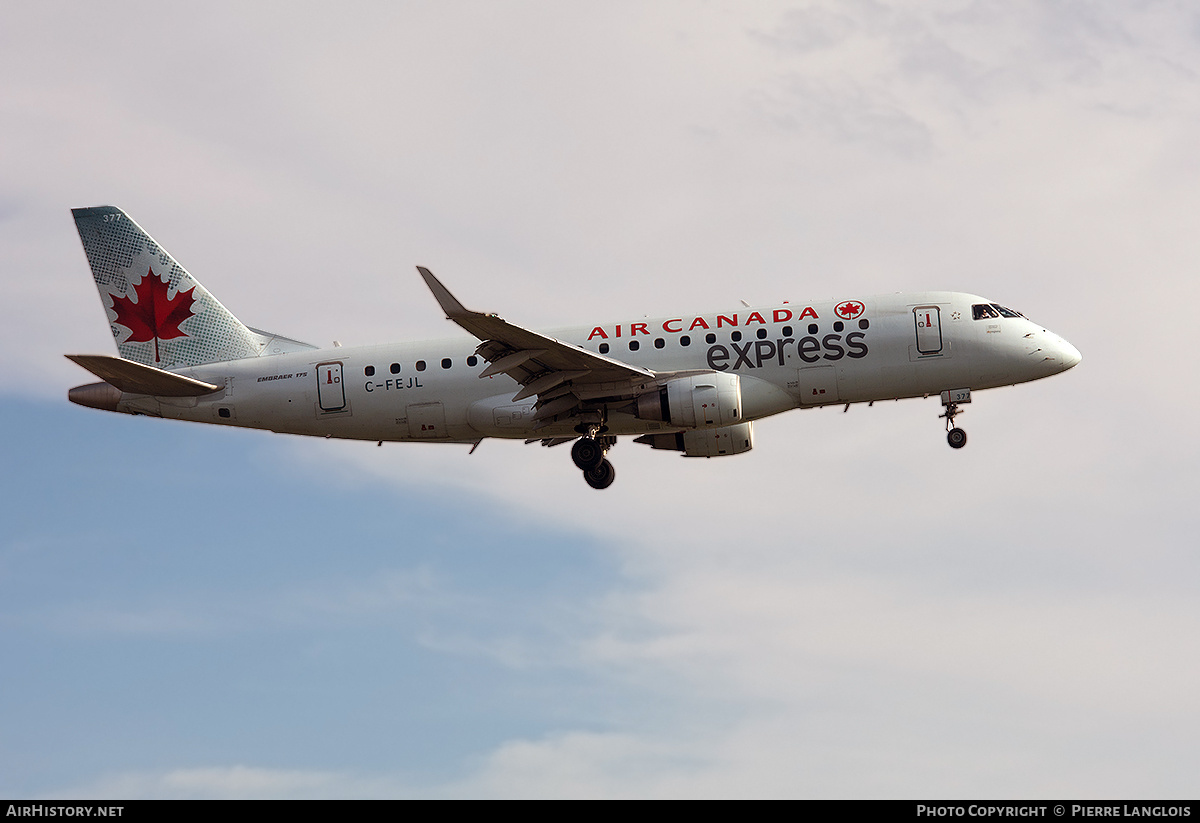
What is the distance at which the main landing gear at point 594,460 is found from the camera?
44.2m

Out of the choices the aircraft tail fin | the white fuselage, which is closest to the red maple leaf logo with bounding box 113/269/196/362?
the aircraft tail fin

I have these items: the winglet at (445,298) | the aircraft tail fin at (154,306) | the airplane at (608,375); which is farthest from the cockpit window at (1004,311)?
the aircraft tail fin at (154,306)

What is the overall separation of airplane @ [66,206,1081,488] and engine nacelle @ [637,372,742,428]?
0.05 meters

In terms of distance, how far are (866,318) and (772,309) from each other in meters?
3.00

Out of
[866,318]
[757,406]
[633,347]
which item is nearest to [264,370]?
[633,347]

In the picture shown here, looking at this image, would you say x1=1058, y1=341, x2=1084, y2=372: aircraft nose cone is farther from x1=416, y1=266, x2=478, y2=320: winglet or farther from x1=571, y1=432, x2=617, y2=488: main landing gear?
x1=416, y1=266, x2=478, y2=320: winglet

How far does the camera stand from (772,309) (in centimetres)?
4328

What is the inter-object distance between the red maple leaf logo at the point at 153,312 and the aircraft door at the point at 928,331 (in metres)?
25.2

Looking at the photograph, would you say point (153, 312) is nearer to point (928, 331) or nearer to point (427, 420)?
point (427, 420)

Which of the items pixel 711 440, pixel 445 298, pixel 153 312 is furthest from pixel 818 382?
pixel 153 312

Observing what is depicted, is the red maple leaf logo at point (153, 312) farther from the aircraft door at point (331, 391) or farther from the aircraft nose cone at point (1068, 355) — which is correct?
the aircraft nose cone at point (1068, 355)
